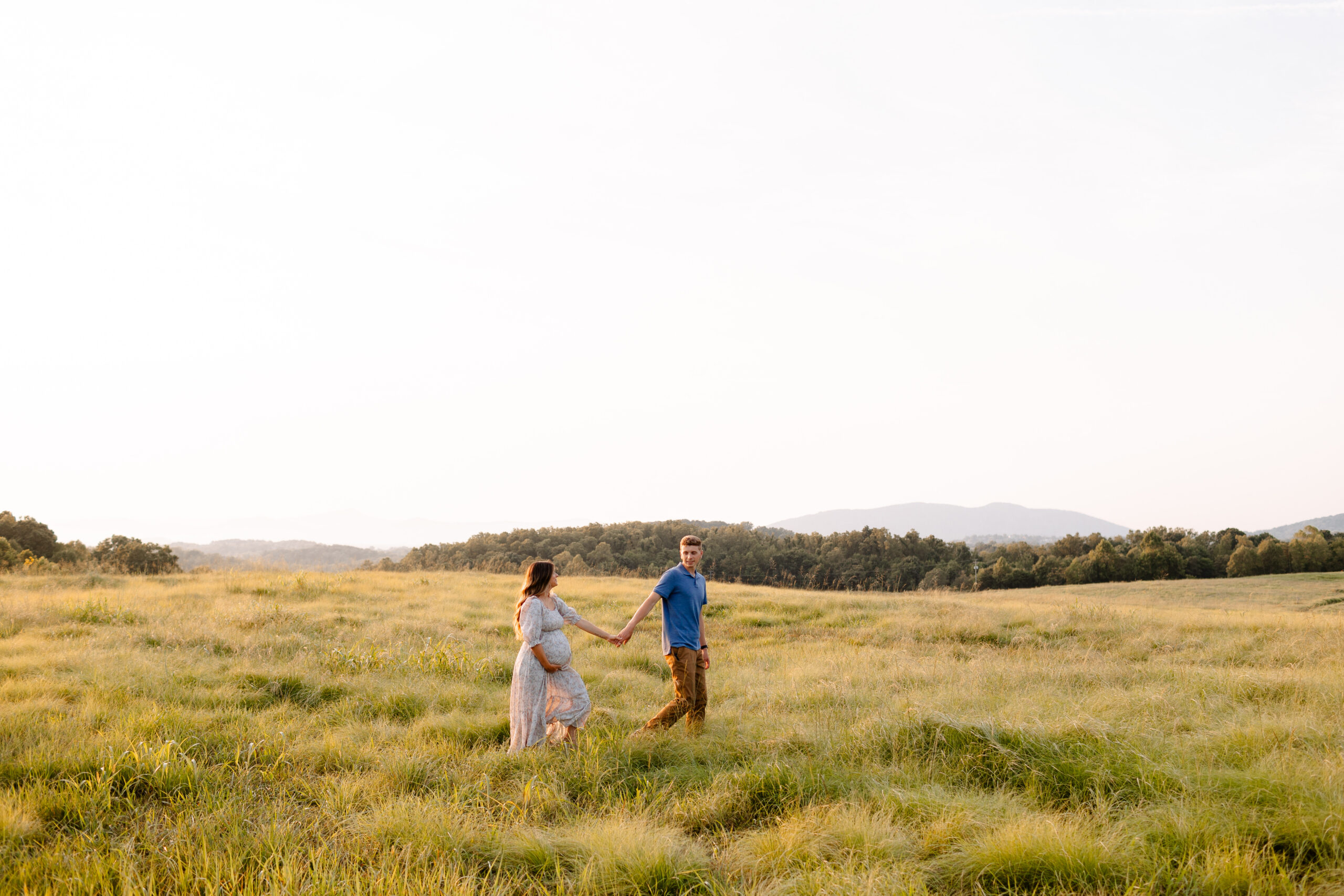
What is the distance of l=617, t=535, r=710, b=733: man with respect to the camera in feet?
23.9

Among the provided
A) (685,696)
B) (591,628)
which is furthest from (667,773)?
(591,628)

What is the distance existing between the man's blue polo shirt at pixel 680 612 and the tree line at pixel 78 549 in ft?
82.1

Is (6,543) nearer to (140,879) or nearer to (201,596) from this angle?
(201,596)

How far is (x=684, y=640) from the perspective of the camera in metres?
7.36

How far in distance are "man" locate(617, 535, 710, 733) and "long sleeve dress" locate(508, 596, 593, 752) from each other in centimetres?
68

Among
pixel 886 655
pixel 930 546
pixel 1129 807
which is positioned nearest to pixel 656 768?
pixel 1129 807

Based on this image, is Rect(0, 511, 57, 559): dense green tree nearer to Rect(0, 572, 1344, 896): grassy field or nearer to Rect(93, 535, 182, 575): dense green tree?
Rect(93, 535, 182, 575): dense green tree

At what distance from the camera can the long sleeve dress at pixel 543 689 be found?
6.80 m

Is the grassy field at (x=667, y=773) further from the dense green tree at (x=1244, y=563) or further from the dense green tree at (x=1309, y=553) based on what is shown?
the dense green tree at (x=1309, y=553)

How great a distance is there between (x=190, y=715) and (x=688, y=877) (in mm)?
5773

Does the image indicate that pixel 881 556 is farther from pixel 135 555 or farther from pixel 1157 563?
pixel 135 555

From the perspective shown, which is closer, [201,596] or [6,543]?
[201,596]

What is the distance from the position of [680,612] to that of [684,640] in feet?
0.98

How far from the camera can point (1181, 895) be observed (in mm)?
3732
